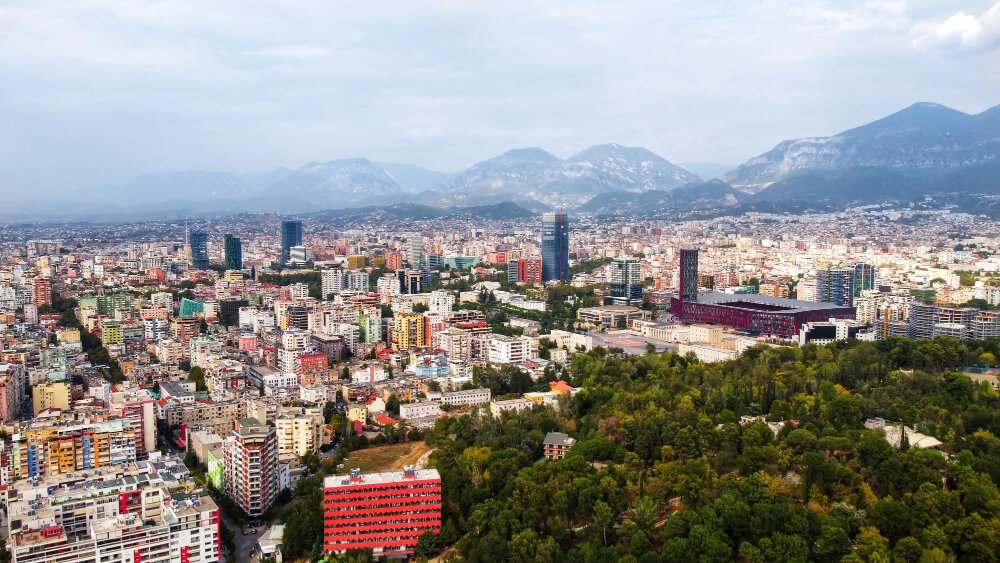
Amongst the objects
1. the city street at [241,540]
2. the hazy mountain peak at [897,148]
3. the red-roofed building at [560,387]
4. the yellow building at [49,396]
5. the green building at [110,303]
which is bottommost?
the city street at [241,540]

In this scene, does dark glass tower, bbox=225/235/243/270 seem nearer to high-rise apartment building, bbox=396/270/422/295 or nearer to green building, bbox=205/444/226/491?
high-rise apartment building, bbox=396/270/422/295

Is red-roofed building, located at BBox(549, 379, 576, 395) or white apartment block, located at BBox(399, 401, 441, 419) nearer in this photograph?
white apartment block, located at BBox(399, 401, 441, 419)

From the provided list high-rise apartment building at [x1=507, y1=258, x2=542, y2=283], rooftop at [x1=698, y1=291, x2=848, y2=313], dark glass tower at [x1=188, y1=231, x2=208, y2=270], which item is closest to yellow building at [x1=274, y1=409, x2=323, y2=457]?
rooftop at [x1=698, y1=291, x2=848, y2=313]

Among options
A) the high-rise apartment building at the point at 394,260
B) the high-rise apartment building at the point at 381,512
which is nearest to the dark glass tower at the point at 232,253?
the high-rise apartment building at the point at 394,260

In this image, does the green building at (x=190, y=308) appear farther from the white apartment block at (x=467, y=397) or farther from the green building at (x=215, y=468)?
the green building at (x=215, y=468)

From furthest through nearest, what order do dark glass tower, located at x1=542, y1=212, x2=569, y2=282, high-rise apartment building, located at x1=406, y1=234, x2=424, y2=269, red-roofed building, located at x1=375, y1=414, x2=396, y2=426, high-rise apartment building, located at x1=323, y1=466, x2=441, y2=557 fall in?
high-rise apartment building, located at x1=406, y1=234, x2=424, y2=269
dark glass tower, located at x1=542, y1=212, x2=569, y2=282
red-roofed building, located at x1=375, y1=414, x2=396, y2=426
high-rise apartment building, located at x1=323, y1=466, x2=441, y2=557

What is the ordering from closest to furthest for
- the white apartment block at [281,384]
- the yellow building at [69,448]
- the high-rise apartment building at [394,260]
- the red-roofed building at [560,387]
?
the yellow building at [69,448] < the red-roofed building at [560,387] < the white apartment block at [281,384] < the high-rise apartment building at [394,260]

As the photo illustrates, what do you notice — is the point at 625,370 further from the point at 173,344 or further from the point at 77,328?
the point at 77,328
